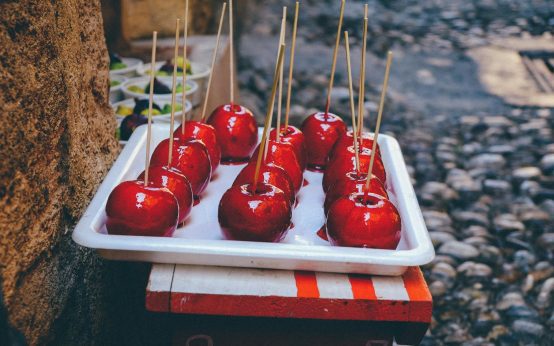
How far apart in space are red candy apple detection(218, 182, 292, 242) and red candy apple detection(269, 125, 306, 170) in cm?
41

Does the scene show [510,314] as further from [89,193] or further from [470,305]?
[89,193]

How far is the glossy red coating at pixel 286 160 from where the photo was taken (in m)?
2.02

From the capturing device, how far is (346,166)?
Answer: 1988 millimetres

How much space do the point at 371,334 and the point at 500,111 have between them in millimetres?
4648

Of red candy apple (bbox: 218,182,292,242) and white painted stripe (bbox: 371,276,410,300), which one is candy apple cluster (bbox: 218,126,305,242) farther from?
white painted stripe (bbox: 371,276,410,300)

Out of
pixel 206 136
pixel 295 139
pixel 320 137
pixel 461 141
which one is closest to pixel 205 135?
pixel 206 136

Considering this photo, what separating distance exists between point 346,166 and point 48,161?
87 cm

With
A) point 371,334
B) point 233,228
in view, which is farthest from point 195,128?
point 371,334

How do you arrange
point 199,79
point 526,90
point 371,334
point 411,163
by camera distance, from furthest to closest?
point 526,90 → point 411,163 → point 199,79 → point 371,334

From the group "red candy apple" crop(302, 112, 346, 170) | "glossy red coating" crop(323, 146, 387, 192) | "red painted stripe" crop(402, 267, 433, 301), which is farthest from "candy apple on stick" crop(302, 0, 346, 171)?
"red painted stripe" crop(402, 267, 433, 301)

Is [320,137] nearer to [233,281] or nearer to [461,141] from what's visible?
[233,281]

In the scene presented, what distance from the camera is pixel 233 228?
1.68 m

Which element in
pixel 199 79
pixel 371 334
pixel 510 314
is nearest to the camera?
pixel 371 334

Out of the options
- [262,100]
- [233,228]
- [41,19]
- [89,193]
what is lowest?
[262,100]
